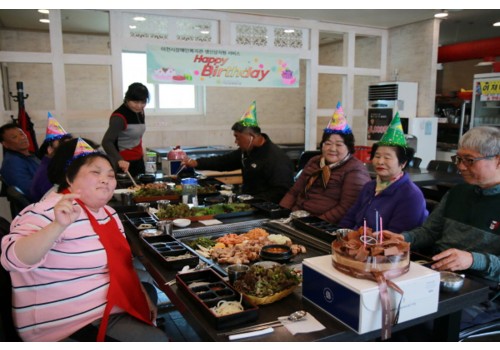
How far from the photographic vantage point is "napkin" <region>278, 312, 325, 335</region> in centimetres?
126

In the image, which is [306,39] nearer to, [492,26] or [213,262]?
[492,26]

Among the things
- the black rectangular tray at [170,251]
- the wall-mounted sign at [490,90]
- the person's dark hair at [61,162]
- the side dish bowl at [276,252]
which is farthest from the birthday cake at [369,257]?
the wall-mounted sign at [490,90]

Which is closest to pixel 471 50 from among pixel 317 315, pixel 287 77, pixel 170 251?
pixel 287 77

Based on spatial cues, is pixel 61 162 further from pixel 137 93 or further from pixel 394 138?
pixel 137 93

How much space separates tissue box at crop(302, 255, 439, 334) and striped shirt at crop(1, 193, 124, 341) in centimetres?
86

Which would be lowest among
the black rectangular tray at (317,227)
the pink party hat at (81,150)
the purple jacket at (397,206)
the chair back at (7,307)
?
the chair back at (7,307)

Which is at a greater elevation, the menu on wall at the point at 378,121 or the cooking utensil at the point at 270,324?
the menu on wall at the point at 378,121

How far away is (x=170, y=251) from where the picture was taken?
1850mm

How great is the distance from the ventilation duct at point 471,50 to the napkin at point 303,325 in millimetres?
6971

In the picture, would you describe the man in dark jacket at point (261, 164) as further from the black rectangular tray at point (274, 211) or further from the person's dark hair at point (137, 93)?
the person's dark hair at point (137, 93)

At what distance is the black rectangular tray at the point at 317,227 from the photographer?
2.09 m

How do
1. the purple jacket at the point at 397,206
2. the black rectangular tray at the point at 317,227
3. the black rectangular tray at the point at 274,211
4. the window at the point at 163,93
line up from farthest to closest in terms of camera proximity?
1. the window at the point at 163,93
2. the black rectangular tray at the point at 274,211
3. the purple jacket at the point at 397,206
4. the black rectangular tray at the point at 317,227

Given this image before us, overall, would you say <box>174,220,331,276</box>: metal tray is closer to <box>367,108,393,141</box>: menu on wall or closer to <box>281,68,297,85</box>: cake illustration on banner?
<box>281,68,297,85</box>: cake illustration on banner

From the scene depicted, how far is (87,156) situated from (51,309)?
25.3 inches
